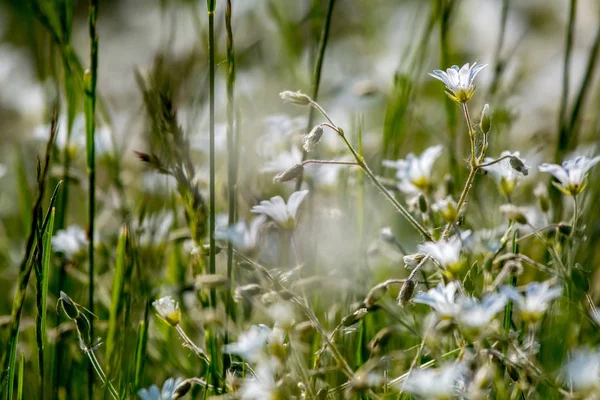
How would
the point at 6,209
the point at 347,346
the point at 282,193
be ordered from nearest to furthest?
1. the point at 347,346
2. the point at 282,193
3. the point at 6,209

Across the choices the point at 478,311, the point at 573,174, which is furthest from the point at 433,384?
the point at 573,174

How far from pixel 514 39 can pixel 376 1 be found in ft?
2.18

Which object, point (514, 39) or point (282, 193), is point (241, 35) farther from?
point (282, 193)

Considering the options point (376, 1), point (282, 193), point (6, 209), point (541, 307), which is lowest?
point (6, 209)

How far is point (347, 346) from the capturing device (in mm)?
1356

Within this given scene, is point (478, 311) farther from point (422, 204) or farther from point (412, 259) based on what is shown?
point (422, 204)

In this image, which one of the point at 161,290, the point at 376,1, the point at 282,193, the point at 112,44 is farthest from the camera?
the point at 112,44

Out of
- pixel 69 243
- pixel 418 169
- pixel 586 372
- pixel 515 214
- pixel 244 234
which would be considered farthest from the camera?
pixel 69 243

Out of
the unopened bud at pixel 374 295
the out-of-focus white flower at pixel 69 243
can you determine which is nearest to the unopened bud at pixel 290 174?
the unopened bud at pixel 374 295

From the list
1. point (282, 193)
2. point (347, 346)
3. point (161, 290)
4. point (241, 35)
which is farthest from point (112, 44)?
point (347, 346)

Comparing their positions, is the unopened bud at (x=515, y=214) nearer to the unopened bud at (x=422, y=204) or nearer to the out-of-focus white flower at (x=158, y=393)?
the unopened bud at (x=422, y=204)

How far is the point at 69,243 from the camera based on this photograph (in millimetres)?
1576

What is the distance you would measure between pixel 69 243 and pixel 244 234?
1.65 feet

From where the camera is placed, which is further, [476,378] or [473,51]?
[473,51]
